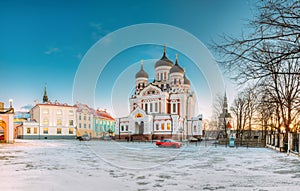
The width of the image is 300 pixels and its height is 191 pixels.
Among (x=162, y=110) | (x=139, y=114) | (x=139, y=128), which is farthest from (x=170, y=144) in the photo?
(x=162, y=110)

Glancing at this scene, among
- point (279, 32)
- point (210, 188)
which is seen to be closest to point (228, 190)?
point (210, 188)

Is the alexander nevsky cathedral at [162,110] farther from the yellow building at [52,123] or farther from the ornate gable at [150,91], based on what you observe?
the yellow building at [52,123]

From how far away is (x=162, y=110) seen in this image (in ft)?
210

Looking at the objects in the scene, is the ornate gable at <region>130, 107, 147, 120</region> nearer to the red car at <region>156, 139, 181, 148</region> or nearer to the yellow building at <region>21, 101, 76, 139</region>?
the yellow building at <region>21, 101, 76, 139</region>

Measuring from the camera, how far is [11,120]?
3325 centimetres

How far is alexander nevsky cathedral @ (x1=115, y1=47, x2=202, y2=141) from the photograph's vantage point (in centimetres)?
5834

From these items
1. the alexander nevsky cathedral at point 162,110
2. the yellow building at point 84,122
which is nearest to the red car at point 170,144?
the alexander nevsky cathedral at point 162,110

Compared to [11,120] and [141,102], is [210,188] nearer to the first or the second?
[11,120]

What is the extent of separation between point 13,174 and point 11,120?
26272mm

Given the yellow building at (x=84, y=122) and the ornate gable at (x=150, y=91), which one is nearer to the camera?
the ornate gable at (x=150, y=91)

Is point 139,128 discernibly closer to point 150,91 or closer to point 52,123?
point 150,91

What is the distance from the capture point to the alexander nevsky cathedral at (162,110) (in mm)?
58344

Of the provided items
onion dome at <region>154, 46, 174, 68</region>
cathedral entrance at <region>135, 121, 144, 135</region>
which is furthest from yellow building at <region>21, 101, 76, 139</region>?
onion dome at <region>154, 46, 174, 68</region>

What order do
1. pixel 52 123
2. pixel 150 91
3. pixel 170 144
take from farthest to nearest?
1. pixel 150 91
2. pixel 52 123
3. pixel 170 144
